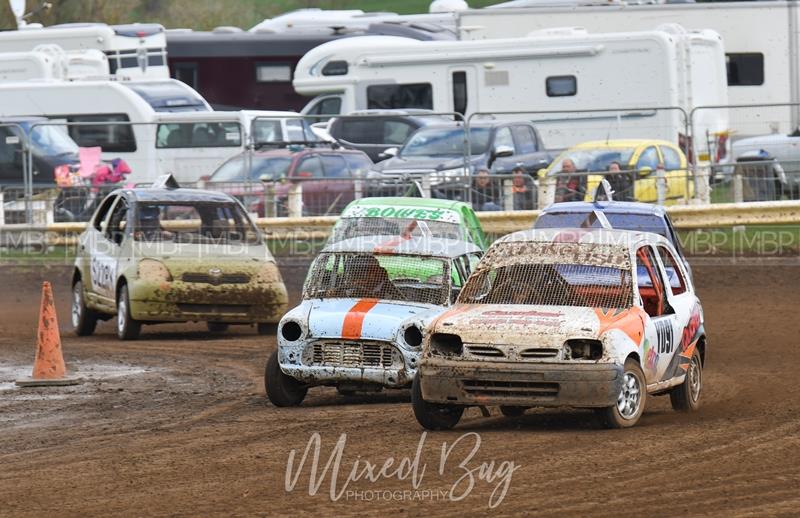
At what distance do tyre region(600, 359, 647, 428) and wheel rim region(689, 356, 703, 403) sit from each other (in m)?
1.02

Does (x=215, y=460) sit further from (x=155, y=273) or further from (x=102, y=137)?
(x=102, y=137)

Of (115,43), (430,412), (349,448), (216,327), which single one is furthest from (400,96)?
(349,448)

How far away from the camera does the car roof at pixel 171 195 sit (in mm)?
18109

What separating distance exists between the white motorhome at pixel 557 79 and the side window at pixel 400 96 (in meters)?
0.02

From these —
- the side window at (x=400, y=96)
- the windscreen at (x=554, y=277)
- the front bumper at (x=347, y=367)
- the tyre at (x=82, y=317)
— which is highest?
the side window at (x=400, y=96)

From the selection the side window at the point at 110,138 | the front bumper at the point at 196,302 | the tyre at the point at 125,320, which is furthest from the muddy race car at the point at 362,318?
the side window at the point at 110,138

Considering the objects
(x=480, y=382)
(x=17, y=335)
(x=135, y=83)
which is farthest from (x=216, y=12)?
(x=480, y=382)

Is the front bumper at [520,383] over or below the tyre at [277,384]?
over

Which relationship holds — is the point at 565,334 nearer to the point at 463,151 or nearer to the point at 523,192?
the point at 523,192

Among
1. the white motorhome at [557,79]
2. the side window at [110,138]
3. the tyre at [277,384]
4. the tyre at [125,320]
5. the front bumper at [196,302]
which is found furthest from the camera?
the white motorhome at [557,79]

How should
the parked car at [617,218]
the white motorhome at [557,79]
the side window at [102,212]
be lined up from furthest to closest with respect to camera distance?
the white motorhome at [557,79] < the side window at [102,212] < the parked car at [617,218]

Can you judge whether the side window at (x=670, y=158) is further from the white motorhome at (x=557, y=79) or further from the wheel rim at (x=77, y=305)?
the wheel rim at (x=77, y=305)

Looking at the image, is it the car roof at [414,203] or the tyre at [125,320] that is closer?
the car roof at [414,203]

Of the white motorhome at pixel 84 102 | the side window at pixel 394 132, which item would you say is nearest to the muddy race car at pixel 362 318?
the side window at pixel 394 132
